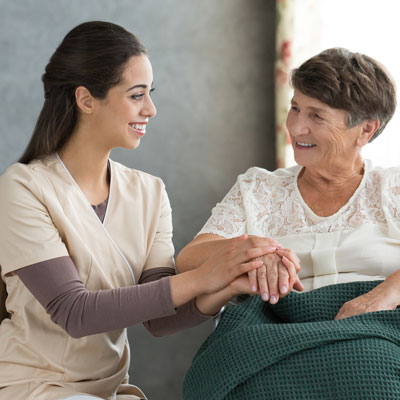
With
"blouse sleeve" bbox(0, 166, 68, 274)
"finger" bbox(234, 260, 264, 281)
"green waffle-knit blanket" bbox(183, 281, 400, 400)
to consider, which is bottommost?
"green waffle-knit blanket" bbox(183, 281, 400, 400)

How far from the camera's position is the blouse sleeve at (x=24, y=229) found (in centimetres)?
161

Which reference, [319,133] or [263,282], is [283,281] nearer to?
[263,282]

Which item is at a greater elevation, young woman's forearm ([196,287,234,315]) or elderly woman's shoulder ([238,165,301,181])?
elderly woman's shoulder ([238,165,301,181])

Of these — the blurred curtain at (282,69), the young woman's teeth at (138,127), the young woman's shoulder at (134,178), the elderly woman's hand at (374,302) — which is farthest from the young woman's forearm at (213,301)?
the blurred curtain at (282,69)

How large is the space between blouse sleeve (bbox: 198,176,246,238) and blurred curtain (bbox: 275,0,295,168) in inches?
39.6

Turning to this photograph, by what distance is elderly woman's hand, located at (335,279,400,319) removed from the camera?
1647 millimetres

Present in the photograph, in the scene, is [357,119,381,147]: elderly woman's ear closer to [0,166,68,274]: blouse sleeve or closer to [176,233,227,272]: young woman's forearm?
[176,233,227,272]: young woman's forearm

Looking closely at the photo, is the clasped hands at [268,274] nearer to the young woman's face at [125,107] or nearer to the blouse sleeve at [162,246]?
the blouse sleeve at [162,246]

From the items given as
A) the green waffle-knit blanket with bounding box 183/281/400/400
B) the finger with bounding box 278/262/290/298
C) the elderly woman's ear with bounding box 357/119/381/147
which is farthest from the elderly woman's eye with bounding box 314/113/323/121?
the green waffle-knit blanket with bounding box 183/281/400/400

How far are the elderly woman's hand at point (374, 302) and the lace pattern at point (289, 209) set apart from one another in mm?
313

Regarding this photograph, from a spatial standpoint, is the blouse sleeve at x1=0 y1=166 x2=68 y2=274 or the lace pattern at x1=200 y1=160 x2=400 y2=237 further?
the lace pattern at x1=200 y1=160 x2=400 y2=237

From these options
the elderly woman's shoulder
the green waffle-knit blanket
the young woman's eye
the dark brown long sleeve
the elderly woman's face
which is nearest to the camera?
the green waffle-knit blanket

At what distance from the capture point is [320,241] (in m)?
1.98

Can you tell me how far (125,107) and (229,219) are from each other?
1.70 feet
